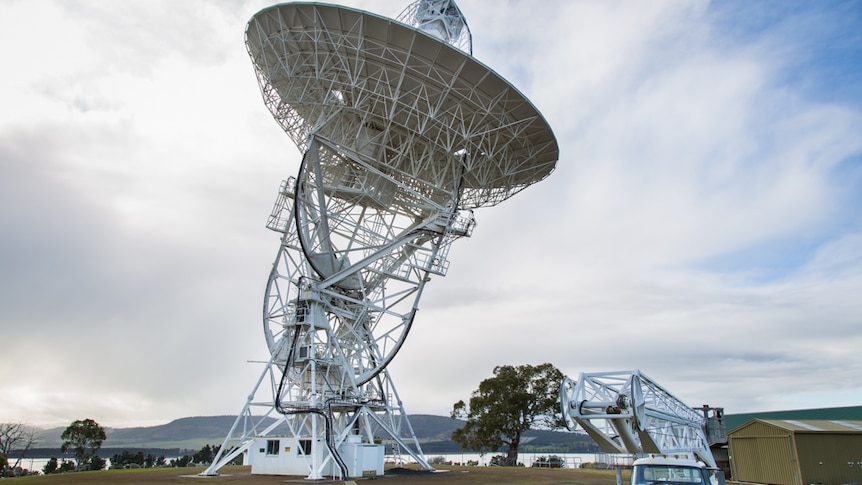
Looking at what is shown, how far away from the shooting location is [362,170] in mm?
27656

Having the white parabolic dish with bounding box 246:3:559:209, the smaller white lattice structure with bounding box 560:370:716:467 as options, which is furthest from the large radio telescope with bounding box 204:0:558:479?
the smaller white lattice structure with bounding box 560:370:716:467

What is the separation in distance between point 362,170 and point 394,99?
506 cm

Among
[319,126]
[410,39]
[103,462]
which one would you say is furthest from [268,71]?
[103,462]

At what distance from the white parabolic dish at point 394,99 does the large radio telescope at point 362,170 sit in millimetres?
61

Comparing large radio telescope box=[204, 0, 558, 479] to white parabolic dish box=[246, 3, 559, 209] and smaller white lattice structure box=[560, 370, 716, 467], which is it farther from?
smaller white lattice structure box=[560, 370, 716, 467]

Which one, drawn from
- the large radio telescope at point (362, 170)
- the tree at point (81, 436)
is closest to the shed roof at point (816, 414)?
the large radio telescope at point (362, 170)

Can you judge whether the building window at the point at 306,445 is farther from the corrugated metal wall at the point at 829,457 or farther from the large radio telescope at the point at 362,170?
the corrugated metal wall at the point at 829,457

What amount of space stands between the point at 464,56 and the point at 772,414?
32119 millimetres

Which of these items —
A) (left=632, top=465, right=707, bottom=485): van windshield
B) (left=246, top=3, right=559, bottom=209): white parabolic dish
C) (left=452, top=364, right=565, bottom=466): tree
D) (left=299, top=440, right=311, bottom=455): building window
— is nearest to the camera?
(left=632, top=465, right=707, bottom=485): van windshield

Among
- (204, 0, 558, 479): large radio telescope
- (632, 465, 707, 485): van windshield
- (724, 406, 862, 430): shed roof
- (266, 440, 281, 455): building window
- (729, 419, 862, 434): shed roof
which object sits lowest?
(632, 465, 707, 485): van windshield

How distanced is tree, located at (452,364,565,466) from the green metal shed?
678 inches

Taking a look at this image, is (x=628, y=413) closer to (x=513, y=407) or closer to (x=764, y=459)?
(x=764, y=459)

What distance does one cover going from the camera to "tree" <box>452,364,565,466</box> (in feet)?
131

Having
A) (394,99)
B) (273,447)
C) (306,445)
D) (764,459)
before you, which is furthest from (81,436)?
(764,459)
